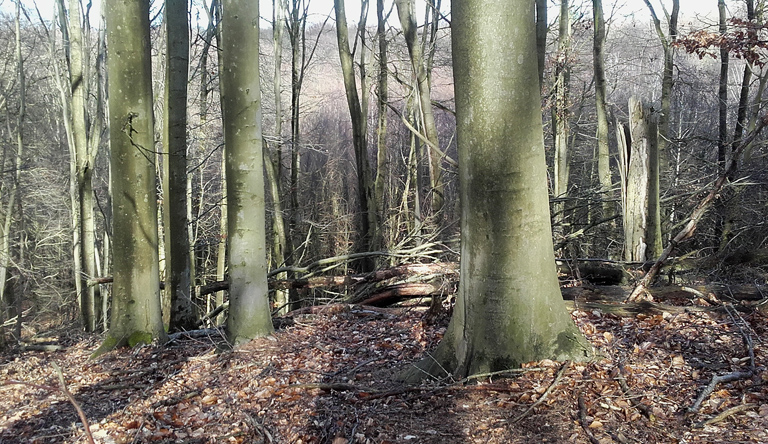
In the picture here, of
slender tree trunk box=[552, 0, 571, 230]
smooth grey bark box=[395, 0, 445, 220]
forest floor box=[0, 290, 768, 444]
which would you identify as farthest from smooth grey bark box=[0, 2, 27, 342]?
slender tree trunk box=[552, 0, 571, 230]

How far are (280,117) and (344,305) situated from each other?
366 inches

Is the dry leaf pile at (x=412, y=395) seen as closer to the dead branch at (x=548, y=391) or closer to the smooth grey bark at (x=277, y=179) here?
the dead branch at (x=548, y=391)

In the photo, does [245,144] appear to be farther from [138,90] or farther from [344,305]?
[344,305]

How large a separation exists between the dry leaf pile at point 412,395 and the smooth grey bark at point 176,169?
1.81 meters

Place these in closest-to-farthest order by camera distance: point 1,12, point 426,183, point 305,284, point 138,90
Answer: point 138,90 < point 305,284 < point 1,12 < point 426,183

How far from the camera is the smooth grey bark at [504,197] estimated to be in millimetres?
3557

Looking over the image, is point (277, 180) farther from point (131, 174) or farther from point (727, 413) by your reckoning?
point (727, 413)

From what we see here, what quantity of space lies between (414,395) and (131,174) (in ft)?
15.6

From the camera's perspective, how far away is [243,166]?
5.77m

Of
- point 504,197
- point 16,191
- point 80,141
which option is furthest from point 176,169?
point 16,191

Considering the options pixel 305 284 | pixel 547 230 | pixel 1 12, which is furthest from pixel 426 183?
pixel 547 230

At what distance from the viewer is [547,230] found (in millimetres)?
3709

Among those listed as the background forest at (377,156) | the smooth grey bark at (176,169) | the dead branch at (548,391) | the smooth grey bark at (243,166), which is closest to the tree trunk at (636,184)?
the background forest at (377,156)

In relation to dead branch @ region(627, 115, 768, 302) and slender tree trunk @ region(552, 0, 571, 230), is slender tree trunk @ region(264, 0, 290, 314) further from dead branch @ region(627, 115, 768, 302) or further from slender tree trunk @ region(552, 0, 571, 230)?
dead branch @ region(627, 115, 768, 302)
